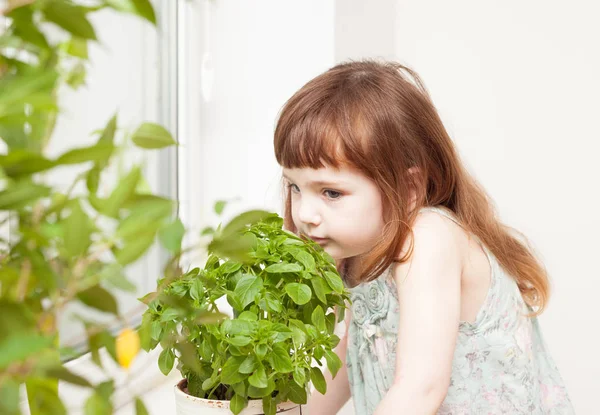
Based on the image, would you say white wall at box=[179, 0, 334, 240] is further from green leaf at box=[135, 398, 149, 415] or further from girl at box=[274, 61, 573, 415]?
green leaf at box=[135, 398, 149, 415]

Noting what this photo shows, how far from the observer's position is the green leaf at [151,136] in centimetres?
26

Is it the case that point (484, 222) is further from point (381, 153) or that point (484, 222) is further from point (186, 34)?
point (186, 34)

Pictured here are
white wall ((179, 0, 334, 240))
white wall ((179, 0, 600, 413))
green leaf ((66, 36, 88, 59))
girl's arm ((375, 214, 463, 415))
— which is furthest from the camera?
white wall ((179, 0, 600, 413))

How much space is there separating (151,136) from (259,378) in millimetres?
481

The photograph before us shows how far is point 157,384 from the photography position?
1.31 metres

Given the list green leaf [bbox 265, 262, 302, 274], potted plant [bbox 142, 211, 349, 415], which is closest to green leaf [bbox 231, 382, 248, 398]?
potted plant [bbox 142, 211, 349, 415]

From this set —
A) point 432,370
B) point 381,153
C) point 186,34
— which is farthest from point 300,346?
point 186,34

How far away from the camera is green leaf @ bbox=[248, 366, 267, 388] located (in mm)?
704

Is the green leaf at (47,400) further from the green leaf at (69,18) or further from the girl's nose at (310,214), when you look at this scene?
the girl's nose at (310,214)

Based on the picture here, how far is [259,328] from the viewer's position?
0.72 metres

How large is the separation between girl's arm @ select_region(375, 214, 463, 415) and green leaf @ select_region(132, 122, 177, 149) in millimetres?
762

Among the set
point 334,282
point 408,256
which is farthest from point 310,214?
point 334,282

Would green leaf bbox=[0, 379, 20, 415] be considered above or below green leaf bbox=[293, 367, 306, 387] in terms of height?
above

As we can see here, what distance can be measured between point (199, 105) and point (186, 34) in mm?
159
